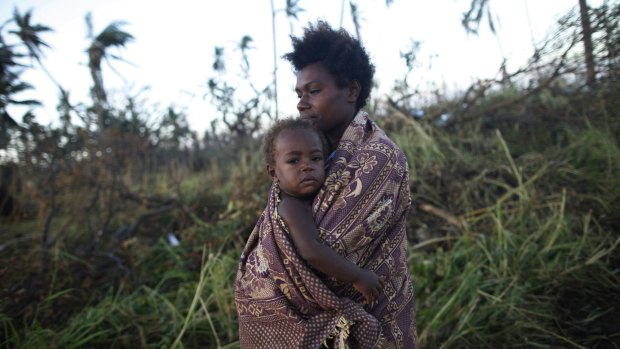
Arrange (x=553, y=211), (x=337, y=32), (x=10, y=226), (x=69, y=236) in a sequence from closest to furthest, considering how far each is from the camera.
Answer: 1. (x=337, y=32)
2. (x=553, y=211)
3. (x=69, y=236)
4. (x=10, y=226)

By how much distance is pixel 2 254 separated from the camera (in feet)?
13.0

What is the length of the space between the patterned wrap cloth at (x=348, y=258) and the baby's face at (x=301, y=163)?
0.13 feet

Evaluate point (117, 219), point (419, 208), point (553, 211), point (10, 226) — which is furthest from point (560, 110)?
point (10, 226)

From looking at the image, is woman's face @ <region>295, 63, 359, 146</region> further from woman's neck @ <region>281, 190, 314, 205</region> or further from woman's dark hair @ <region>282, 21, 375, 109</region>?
woman's neck @ <region>281, 190, 314, 205</region>

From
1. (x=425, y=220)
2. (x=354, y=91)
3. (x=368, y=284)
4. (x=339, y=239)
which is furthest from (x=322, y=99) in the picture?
(x=425, y=220)

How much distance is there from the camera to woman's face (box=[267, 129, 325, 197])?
4.49ft

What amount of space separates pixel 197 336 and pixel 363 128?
1997mm

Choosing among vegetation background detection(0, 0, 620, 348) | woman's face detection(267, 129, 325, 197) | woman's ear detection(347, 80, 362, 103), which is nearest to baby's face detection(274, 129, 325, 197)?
woman's face detection(267, 129, 325, 197)

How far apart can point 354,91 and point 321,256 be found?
0.65 m

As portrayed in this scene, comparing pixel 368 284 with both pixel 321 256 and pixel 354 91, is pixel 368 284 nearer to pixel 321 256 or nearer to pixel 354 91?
pixel 321 256

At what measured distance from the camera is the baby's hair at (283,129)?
1.42 meters

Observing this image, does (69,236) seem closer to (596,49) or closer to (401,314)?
(401,314)

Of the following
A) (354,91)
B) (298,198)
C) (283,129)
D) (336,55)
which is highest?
(336,55)

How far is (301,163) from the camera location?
1.38 meters
